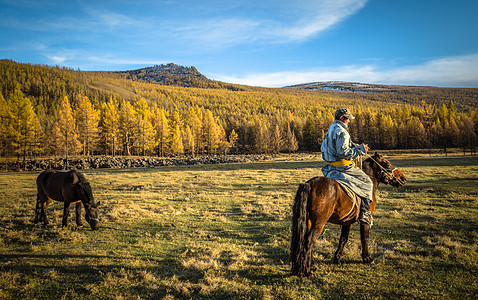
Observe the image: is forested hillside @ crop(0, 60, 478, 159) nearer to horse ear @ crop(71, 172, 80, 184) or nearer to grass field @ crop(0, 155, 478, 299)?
grass field @ crop(0, 155, 478, 299)

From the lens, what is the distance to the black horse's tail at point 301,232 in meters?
4.60

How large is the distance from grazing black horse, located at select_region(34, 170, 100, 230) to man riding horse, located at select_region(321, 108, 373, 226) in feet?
26.3

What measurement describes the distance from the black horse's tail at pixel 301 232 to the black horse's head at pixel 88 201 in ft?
22.8

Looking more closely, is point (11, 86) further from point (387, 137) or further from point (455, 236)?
point (387, 137)

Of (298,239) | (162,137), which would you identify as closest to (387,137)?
(162,137)

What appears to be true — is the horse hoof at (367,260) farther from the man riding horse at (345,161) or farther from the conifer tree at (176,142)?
the conifer tree at (176,142)

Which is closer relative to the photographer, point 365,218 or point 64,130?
point 365,218

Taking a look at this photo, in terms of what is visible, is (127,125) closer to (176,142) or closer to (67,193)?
(176,142)

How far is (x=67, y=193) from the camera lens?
820 centimetres

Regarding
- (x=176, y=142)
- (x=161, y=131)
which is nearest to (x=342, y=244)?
(x=176, y=142)

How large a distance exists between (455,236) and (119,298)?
10116mm

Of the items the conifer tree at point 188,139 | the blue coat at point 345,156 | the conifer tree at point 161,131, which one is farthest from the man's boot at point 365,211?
the conifer tree at point 188,139

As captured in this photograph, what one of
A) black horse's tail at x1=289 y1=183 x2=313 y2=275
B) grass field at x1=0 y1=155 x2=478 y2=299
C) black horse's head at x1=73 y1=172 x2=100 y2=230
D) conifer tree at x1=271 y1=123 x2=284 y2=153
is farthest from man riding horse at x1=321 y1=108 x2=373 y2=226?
conifer tree at x1=271 y1=123 x2=284 y2=153

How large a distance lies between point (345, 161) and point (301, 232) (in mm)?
2014
